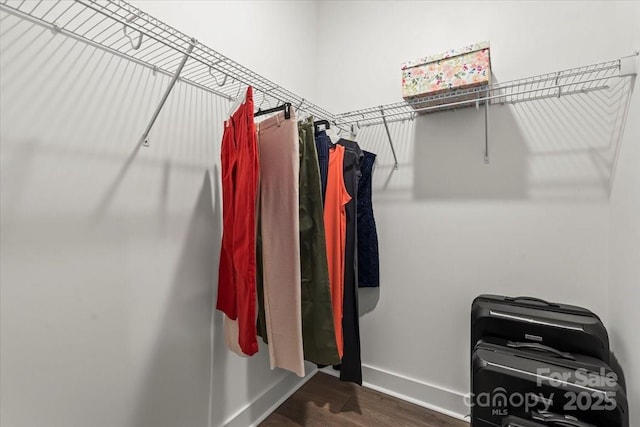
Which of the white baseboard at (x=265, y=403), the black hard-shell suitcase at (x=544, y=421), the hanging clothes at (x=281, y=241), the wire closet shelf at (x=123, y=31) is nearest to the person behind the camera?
the wire closet shelf at (x=123, y=31)

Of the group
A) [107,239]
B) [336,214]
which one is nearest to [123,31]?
[107,239]

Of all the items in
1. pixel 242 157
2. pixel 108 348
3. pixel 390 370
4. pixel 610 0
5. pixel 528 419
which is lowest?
pixel 390 370

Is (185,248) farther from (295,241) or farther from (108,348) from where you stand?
(295,241)

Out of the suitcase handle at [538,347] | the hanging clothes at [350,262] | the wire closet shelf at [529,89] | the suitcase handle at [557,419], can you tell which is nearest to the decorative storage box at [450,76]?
the wire closet shelf at [529,89]

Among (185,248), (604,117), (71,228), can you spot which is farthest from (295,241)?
(604,117)

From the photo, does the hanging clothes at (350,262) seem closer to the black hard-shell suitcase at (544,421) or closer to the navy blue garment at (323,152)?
the navy blue garment at (323,152)

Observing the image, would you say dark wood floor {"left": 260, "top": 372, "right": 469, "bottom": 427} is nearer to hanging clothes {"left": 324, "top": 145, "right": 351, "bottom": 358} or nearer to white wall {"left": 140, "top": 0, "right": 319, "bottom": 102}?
hanging clothes {"left": 324, "top": 145, "right": 351, "bottom": 358}

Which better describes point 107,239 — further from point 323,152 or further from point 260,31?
point 260,31

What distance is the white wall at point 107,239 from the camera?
77 centimetres

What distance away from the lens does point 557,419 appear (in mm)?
873

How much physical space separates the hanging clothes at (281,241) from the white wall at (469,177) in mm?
969

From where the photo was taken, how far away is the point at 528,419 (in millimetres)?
936

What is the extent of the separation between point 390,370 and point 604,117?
67.5 inches

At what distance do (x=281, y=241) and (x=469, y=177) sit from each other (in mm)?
1131
